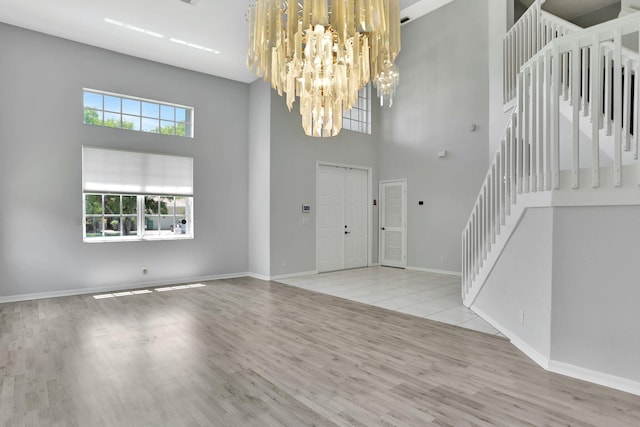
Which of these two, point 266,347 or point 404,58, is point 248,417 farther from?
point 404,58

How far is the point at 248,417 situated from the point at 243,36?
17.9 ft

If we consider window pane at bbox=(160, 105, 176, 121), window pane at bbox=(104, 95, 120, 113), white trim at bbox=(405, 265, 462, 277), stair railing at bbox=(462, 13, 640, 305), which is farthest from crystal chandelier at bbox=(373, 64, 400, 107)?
window pane at bbox=(104, 95, 120, 113)

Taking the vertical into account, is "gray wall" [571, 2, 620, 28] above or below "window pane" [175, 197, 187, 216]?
above

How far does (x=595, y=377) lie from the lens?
8.88 ft

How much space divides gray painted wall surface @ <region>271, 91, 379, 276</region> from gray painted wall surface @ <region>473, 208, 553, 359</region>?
4.18 metres

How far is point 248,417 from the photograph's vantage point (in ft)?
7.40

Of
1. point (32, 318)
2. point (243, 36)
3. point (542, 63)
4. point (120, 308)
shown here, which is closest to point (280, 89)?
point (243, 36)

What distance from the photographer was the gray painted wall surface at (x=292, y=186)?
713 cm

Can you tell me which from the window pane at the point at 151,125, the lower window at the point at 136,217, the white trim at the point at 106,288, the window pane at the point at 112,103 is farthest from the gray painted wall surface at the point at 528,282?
the window pane at the point at 112,103

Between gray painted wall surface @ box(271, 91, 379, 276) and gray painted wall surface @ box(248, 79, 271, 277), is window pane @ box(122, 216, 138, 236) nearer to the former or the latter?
gray painted wall surface @ box(248, 79, 271, 277)

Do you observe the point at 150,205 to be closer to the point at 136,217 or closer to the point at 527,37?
the point at 136,217

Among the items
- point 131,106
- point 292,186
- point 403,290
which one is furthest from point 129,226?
point 403,290

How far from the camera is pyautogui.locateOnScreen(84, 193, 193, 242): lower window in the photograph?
19.6 feet

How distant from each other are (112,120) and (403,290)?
5898mm
